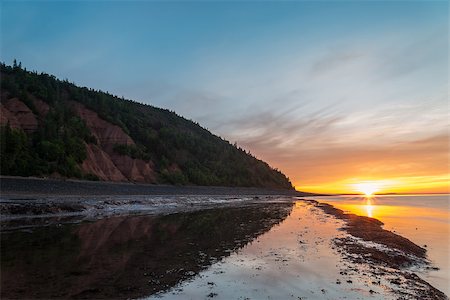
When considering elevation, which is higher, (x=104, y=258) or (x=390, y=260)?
(x=390, y=260)

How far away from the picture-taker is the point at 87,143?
68750 mm

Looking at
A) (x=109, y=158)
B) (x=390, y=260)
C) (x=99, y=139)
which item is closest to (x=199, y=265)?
(x=390, y=260)

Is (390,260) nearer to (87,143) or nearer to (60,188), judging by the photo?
(60,188)

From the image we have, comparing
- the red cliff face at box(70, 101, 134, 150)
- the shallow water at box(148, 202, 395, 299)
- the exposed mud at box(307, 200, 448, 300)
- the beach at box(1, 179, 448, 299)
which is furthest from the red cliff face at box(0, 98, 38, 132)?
the exposed mud at box(307, 200, 448, 300)

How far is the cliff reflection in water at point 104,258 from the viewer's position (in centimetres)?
991

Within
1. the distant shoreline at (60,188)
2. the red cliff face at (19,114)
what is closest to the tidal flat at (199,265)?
the distant shoreline at (60,188)

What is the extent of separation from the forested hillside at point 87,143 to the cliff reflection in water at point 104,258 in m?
30.3

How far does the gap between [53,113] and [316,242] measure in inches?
2331

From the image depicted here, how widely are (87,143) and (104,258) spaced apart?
5946 centimetres

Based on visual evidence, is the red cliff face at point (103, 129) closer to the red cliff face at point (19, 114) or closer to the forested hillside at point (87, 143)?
the forested hillside at point (87, 143)

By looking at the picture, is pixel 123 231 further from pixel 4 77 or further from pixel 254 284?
pixel 4 77

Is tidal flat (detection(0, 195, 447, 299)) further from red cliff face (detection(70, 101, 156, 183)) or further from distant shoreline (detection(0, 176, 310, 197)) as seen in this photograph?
red cliff face (detection(70, 101, 156, 183))

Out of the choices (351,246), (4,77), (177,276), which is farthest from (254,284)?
(4,77)

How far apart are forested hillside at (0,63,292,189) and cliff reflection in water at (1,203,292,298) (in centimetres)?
3030
